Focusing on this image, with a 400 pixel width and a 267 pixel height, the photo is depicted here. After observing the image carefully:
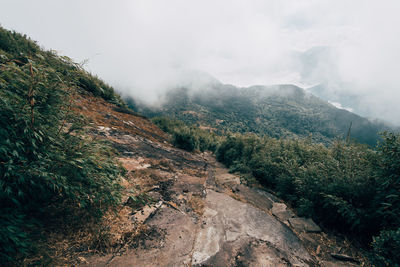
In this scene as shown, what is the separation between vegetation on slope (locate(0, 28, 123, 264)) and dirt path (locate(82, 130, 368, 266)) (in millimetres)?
998

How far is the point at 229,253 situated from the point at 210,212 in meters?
1.50

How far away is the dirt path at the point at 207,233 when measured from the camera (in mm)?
2982

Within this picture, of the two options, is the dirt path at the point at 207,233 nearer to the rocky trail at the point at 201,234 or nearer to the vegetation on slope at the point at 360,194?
the rocky trail at the point at 201,234

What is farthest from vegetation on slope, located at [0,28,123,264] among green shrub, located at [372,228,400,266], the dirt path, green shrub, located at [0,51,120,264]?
green shrub, located at [372,228,400,266]

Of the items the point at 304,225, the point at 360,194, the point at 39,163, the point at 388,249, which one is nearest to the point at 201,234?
the point at 39,163

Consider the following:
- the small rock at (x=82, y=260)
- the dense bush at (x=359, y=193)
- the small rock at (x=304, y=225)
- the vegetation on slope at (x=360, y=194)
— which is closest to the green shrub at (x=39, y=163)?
the small rock at (x=82, y=260)

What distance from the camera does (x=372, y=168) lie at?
4863 mm

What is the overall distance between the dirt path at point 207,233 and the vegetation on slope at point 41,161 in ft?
3.28

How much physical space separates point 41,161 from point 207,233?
147 inches

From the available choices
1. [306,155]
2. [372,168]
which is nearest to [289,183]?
[306,155]

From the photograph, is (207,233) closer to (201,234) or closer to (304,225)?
(201,234)

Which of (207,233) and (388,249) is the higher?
(388,249)

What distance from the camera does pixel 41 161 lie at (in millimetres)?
2352

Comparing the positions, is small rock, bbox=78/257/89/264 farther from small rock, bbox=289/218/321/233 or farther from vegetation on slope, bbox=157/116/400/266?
small rock, bbox=289/218/321/233
